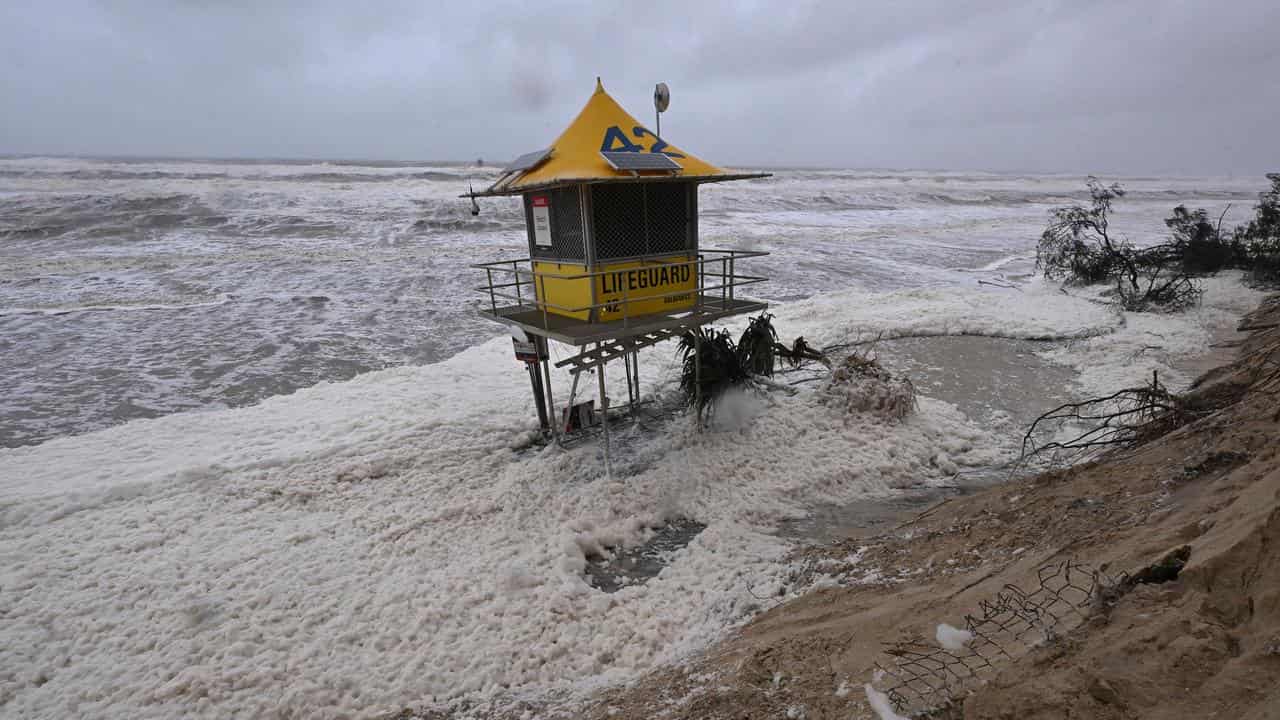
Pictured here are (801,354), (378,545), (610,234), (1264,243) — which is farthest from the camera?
(1264,243)

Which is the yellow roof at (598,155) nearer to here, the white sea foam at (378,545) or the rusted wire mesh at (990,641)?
the white sea foam at (378,545)

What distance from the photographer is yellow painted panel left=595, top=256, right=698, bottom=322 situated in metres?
7.75

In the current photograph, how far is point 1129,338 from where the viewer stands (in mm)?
11984

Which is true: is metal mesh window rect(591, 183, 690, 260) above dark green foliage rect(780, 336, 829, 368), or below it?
above

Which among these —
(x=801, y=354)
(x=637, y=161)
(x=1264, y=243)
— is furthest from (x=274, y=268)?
(x=1264, y=243)

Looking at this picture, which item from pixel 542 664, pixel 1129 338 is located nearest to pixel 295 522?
→ pixel 542 664

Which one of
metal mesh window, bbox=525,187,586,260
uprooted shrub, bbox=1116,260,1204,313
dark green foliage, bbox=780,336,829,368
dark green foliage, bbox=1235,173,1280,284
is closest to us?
metal mesh window, bbox=525,187,586,260

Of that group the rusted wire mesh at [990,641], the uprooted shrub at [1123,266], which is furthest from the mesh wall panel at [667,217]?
the uprooted shrub at [1123,266]

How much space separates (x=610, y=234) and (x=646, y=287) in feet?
2.80

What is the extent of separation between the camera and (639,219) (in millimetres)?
7914

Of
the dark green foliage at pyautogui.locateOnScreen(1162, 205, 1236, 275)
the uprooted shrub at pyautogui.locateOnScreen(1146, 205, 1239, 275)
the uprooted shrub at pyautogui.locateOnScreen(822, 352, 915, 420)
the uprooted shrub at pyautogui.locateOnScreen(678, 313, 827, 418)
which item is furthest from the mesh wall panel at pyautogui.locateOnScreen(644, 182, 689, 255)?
the uprooted shrub at pyautogui.locateOnScreen(1146, 205, 1239, 275)

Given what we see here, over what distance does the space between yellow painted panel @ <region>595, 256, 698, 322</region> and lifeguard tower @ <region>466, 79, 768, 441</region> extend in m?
0.01

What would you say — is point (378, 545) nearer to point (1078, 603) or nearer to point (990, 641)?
point (990, 641)

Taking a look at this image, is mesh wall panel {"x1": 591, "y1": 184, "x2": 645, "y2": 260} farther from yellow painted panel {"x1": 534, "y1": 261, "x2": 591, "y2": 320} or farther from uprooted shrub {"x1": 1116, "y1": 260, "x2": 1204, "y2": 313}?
uprooted shrub {"x1": 1116, "y1": 260, "x2": 1204, "y2": 313}
